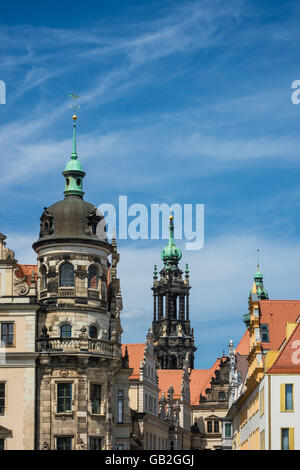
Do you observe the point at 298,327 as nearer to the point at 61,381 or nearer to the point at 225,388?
the point at 61,381

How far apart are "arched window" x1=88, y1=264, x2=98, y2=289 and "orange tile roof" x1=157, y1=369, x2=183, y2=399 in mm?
56357

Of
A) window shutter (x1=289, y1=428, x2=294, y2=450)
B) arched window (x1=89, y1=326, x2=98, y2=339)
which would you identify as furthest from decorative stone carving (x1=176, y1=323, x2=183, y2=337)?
window shutter (x1=289, y1=428, x2=294, y2=450)

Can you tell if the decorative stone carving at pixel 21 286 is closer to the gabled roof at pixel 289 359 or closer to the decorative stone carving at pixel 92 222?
the decorative stone carving at pixel 92 222

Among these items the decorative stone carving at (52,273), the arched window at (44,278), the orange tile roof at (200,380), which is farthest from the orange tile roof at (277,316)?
the orange tile roof at (200,380)

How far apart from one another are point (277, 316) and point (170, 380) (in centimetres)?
6062

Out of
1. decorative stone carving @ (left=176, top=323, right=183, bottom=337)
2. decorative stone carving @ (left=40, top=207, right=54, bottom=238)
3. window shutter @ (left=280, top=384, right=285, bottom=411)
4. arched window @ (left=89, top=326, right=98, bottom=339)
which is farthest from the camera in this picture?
decorative stone carving @ (left=176, top=323, right=183, bottom=337)

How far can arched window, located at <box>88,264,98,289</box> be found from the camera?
7294cm

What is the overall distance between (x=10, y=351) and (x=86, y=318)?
5.43 metres

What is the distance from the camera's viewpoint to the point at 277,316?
71875 millimetres

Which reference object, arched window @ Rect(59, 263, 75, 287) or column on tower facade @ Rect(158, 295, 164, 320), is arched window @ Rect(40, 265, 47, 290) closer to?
arched window @ Rect(59, 263, 75, 287)

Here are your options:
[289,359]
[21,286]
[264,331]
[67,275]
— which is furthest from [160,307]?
[289,359]

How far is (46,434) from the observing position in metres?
69.4

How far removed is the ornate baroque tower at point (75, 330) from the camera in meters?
69.8
